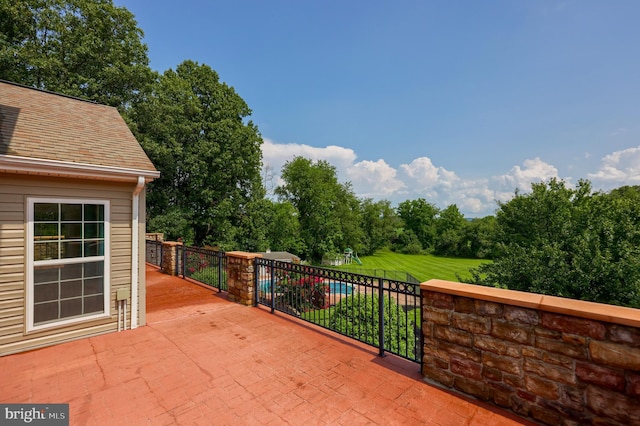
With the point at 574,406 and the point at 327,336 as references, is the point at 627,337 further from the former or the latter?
the point at 327,336

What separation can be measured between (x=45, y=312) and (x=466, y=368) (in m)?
6.16

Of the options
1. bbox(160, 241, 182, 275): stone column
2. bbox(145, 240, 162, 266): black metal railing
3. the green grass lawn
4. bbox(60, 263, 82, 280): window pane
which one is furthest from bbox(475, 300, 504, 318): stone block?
the green grass lawn

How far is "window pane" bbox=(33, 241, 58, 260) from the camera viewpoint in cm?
418

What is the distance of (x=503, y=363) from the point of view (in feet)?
8.75

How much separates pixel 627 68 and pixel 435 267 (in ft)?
104

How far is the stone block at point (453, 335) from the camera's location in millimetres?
2898

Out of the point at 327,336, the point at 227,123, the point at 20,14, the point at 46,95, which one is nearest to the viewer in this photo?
the point at 327,336

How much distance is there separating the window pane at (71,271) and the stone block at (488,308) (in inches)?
238

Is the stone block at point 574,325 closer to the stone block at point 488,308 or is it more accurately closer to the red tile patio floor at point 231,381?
the stone block at point 488,308

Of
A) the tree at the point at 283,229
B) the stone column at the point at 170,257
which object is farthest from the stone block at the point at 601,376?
the tree at the point at 283,229

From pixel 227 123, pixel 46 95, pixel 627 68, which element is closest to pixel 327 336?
pixel 46 95

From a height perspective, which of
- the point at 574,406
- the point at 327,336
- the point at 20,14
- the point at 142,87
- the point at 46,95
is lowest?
the point at 327,336

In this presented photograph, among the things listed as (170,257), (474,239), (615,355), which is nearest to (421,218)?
(474,239)

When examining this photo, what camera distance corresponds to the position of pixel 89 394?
9.77 ft
